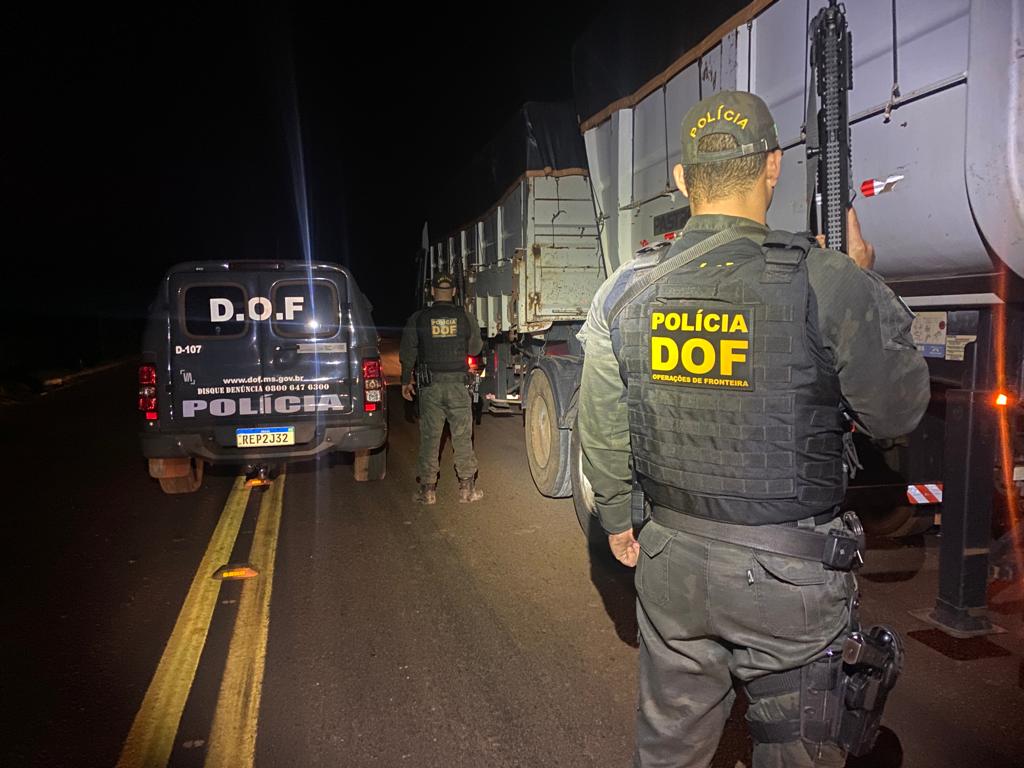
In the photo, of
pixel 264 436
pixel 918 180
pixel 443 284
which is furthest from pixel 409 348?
pixel 918 180

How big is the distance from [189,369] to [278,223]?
97.7 m

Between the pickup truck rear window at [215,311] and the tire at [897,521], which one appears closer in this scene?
the tire at [897,521]

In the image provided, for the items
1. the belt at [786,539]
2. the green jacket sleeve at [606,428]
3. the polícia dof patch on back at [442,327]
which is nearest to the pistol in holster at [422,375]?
the polícia dof patch on back at [442,327]

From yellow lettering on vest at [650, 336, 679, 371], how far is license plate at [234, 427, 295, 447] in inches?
204

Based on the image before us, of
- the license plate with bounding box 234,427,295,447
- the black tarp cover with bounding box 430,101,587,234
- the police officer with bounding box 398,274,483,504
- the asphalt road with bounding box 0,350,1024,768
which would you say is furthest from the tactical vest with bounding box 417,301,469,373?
the black tarp cover with bounding box 430,101,587,234

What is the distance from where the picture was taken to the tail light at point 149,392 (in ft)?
21.5

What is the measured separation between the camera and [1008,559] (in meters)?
4.27

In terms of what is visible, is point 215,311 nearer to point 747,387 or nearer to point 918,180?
point 918,180

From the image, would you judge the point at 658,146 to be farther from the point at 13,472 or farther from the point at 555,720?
the point at 13,472

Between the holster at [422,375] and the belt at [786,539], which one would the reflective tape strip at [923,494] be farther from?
the holster at [422,375]

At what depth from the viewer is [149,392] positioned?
657cm

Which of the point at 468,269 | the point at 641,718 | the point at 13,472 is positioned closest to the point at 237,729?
the point at 641,718

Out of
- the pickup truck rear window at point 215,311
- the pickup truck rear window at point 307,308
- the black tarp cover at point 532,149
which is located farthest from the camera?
the black tarp cover at point 532,149

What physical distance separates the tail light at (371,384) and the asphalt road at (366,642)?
2.90 ft
